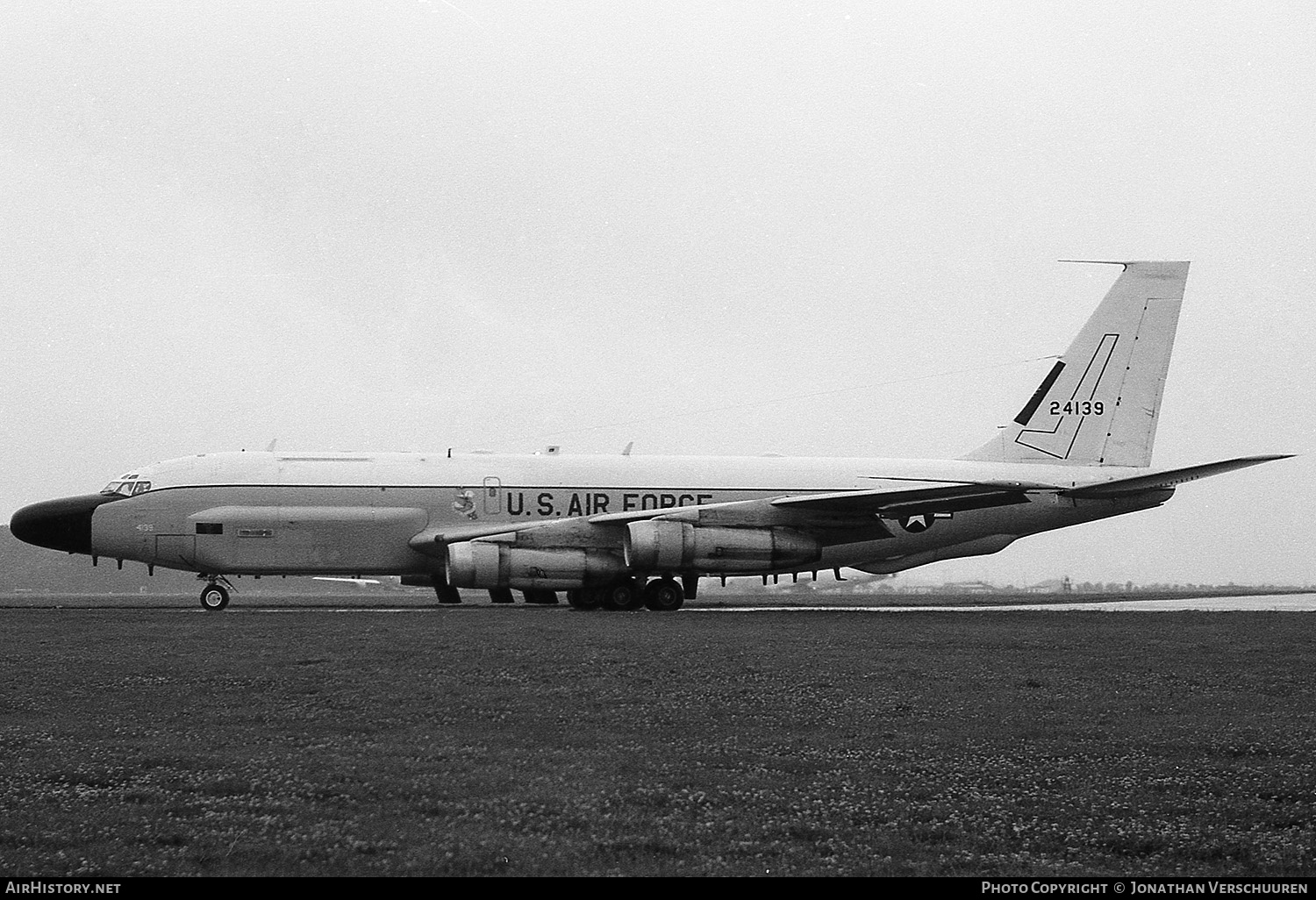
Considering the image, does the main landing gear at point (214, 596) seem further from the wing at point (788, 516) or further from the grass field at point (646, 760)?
the grass field at point (646, 760)

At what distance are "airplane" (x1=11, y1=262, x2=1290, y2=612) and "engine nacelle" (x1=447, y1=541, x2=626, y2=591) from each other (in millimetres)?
40

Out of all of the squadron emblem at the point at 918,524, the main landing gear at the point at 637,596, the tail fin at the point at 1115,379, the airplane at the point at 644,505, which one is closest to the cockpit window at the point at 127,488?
the airplane at the point at 644,505

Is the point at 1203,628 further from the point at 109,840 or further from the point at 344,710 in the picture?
the point at 109,840

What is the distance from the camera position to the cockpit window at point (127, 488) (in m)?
30.3

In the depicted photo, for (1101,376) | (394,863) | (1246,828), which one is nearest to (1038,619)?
(1101,376)

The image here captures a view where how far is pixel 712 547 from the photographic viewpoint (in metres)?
30.3

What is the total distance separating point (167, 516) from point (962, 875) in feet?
86.1

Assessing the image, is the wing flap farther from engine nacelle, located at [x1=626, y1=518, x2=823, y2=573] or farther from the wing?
engine nacelle, located at [x1=626, y1=518, x2=823, y2=573]

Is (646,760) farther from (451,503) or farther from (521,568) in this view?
(451,503)

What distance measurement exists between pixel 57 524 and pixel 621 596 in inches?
496

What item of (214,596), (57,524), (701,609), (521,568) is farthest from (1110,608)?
(57,524)

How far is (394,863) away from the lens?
274 inches

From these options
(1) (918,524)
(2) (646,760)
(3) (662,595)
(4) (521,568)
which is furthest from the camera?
(1) (918,524)

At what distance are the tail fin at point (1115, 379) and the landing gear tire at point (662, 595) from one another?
10896mm
